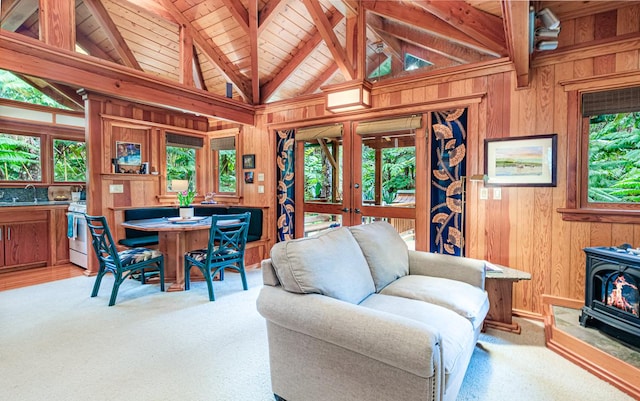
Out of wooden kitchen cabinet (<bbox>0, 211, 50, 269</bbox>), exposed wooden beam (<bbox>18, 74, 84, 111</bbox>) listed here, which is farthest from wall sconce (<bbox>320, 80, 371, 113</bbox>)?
wooden kitchen cabinet (<bbox>0, 211, 50, 269</bbox>)

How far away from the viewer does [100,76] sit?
3.28 metres

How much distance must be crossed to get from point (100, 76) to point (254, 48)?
6.36ft

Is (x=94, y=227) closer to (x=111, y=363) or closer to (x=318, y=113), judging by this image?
(x=111, y=363)

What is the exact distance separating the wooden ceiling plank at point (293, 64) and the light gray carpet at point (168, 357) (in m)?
3.32

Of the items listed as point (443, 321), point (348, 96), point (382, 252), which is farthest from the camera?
point (348, 96)

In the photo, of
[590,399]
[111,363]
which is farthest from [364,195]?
[111,363]

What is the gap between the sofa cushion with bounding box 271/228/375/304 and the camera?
1.65 meters

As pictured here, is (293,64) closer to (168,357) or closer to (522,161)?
(522,161)

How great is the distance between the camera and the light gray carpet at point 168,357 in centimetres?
183

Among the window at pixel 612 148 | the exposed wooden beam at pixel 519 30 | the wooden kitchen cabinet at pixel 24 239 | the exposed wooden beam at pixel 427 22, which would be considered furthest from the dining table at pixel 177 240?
the window at pixel 612 148

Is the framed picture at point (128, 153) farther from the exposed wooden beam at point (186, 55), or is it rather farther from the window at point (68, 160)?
the window at point (68, 160)

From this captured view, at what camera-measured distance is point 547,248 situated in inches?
116

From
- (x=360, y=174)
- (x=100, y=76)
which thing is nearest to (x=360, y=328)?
(x=360, y=174)

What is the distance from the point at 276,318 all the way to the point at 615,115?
3.35 m
